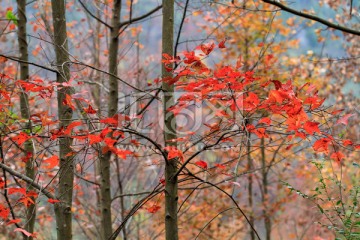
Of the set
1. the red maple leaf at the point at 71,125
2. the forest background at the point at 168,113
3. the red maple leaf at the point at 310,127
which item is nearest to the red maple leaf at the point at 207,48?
the forest background at the point at 168,113

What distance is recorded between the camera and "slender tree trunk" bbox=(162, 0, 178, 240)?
2.93 m

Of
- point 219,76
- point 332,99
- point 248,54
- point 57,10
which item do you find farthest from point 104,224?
point 332,99

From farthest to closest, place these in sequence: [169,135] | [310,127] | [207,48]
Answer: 1. [169,135]
2. [207,48]
3. [310,127]

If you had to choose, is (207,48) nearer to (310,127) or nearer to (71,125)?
(310,127)

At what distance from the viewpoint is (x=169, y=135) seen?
305 cm

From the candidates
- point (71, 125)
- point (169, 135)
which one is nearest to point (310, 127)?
point (169, 135)

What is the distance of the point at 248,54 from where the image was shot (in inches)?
324

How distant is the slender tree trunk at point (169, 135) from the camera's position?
293 centimetres

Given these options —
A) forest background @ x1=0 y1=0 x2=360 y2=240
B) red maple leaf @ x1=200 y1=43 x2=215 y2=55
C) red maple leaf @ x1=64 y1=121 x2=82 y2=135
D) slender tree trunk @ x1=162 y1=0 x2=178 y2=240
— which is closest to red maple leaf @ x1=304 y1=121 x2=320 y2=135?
forest background @ x1=0 y1=0 x2=360 y2=240

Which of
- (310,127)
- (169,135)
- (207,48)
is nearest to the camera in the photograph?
(310,127)

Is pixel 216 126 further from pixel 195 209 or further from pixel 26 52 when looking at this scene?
pixel 195 209

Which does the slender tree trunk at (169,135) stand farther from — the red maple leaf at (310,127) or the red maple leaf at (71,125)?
the red maple leaf at (310,127)

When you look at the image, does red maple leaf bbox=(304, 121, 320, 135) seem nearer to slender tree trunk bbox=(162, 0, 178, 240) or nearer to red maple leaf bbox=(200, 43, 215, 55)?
red maple leaf bbox=(200, 43, 215, 55)

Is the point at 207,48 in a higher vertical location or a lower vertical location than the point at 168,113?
higher
